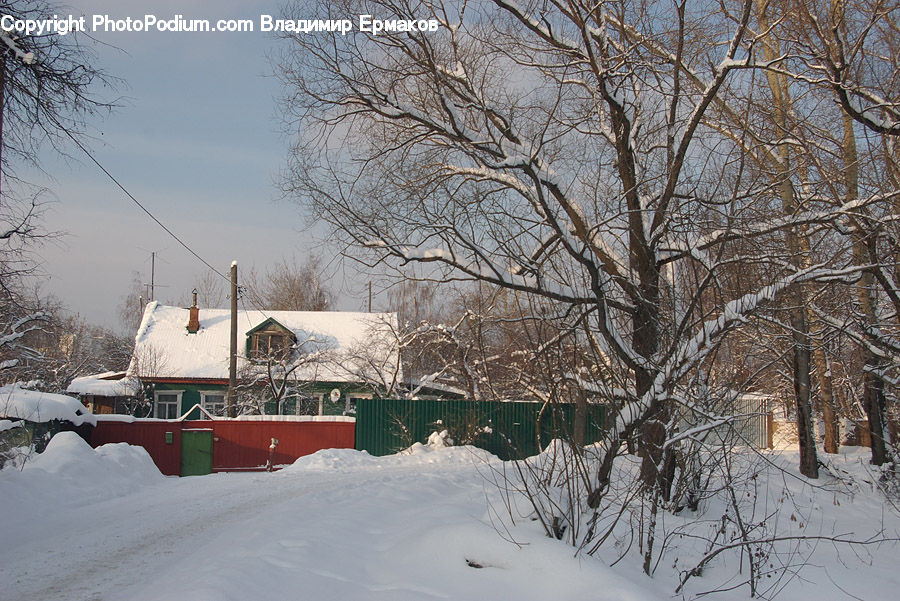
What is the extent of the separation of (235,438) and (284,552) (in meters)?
16.1

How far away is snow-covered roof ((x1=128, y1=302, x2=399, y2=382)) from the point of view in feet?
94.7

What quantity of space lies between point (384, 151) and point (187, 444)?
14.3 m

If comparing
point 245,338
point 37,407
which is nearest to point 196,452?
point 37,407

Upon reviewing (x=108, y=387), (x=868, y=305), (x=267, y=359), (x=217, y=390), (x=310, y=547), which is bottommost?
(x=310, y=547)

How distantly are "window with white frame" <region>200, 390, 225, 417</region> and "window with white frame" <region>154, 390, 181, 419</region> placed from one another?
1.12 m

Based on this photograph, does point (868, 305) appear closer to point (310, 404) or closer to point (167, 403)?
point (310, 404)

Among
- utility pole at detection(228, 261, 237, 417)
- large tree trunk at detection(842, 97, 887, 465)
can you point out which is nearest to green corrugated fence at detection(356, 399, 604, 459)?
utility pole at detection(228, 261, 237, 417)

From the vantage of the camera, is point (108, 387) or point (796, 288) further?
point (108, 387)

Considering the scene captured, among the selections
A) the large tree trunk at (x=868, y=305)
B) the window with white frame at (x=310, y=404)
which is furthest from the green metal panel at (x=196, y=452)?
the large tree trunk at (x=868, y=305)

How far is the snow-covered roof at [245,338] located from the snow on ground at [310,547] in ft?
54.3

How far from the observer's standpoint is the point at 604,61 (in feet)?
28.7

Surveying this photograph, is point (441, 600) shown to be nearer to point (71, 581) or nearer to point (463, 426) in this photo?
point (71, 581)

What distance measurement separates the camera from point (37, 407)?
17438 mm

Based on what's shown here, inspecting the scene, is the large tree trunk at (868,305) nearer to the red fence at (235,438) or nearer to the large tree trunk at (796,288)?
the large tree trunk at (796,288)
